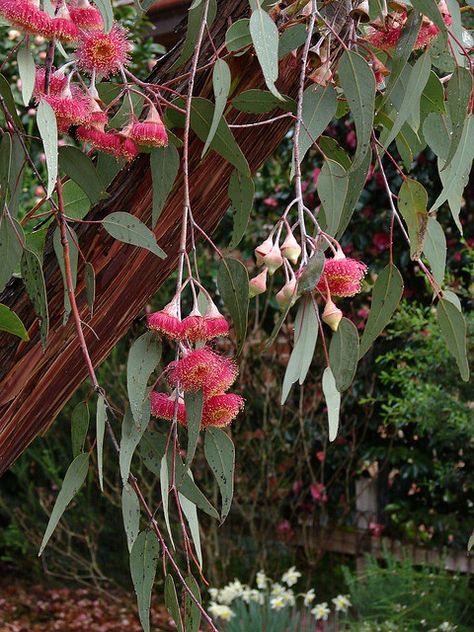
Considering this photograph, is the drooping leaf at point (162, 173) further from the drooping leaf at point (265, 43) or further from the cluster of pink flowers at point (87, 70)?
the drooping leaf at point (265, 43)

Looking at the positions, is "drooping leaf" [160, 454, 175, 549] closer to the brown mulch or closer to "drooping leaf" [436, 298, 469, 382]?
"drooping leaf" [436, 298, 469, 382]

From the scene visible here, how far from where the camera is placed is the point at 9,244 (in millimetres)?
798

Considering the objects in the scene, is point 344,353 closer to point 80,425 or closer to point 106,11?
point 80,425

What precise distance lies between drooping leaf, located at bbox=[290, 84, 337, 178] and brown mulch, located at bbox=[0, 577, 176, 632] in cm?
322

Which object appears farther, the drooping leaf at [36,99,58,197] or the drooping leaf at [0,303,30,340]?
the drooping leaf at [0,303,30,340]

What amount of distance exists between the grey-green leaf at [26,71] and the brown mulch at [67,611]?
323cm

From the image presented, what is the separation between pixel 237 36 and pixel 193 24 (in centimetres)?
6

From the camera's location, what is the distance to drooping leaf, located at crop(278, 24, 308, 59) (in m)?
0.77

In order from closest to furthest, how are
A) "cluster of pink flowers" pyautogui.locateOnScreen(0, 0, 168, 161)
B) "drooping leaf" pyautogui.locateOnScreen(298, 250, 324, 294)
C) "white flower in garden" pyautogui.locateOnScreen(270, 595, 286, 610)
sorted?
"drooping leaf" pyautogui.locateOnScreen(298, 250, 324, 294) → "cluster of pink flowers" pyautogui.locateOnScreen(0, 0, 168, 161) → "white flower in garden" pyautogui.locateOnScreen(270, 595, 286, 610)

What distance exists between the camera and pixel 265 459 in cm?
366

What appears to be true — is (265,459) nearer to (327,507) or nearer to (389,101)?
(327,507)

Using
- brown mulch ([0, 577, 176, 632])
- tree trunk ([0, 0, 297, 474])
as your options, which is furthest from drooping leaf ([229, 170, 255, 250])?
brown mulch ([0, 577, 176, 632])

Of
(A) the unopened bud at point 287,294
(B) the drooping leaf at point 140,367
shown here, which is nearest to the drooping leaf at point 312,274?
(A) the unopened bud at point 287,294

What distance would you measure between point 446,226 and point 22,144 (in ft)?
9.10
